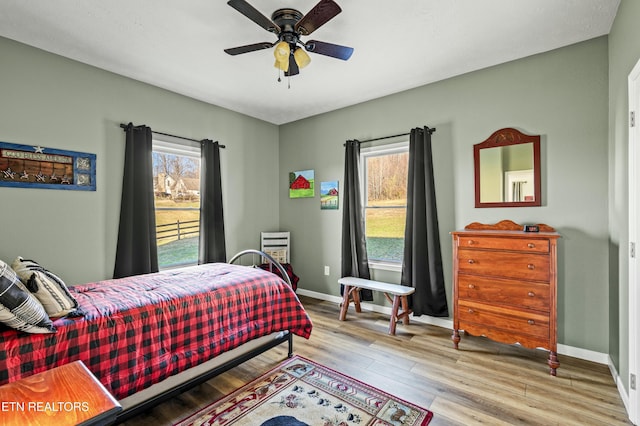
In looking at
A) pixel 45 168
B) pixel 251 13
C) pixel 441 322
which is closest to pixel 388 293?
pixel 441 322

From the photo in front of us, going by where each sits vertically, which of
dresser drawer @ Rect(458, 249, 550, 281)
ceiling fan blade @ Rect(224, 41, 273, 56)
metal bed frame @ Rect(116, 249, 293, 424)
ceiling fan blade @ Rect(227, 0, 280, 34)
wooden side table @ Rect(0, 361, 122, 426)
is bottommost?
metal bed frame @ Rect(116, 249, 293, 424)

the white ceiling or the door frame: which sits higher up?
the white ceiling

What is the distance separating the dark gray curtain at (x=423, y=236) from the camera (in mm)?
3414

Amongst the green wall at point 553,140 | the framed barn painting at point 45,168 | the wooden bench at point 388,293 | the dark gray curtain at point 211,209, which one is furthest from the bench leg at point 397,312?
the framed barn painting at point 45,168

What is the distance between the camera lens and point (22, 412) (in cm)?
92

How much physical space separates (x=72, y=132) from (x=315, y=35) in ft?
7.95

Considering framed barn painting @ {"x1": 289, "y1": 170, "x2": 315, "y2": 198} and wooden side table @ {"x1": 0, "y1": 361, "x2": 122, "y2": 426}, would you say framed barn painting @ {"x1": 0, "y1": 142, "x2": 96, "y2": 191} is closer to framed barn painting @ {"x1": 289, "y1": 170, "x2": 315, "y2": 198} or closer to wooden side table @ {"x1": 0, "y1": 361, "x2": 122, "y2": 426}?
wooden side table @ {"x1": 0, "y1": 361, "x2": 122, "y2": 426}

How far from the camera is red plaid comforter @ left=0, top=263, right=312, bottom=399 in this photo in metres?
1.56

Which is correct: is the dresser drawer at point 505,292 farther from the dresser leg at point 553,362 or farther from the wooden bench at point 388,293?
the wooden bench at point 388,293

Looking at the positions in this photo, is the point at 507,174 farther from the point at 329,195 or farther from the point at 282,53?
the point at 282,53

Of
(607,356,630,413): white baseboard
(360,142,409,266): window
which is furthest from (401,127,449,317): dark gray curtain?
(607,356,630,413): white baseboard

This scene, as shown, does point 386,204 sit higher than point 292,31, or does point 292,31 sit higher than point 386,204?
point 292,31

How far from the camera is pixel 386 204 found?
4023 mm

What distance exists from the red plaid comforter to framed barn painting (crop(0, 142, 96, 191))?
114cm
